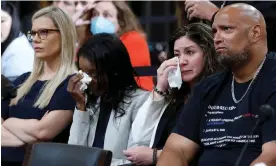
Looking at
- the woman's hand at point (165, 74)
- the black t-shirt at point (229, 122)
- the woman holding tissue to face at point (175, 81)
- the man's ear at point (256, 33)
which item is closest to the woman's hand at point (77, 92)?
the woman holding tissue to face at point (175, 81)

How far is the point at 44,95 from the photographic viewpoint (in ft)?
16.0

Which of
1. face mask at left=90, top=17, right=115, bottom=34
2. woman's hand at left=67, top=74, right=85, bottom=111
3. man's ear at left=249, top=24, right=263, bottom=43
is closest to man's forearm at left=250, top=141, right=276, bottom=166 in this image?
man's ear at left=249, top=24, right=263, bottom=43

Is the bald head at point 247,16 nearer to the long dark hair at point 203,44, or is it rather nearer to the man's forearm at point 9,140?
the long dark hair at point 203,44

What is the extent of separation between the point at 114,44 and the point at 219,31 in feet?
3.62

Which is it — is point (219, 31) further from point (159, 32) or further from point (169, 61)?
point (159, 32)

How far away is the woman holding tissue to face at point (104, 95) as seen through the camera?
4.48 m

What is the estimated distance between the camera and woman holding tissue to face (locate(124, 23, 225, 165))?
420 centimetres

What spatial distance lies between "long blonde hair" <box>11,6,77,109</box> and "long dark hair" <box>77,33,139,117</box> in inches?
12.2

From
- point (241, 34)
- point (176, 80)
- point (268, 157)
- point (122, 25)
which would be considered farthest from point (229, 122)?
point (122, 25)

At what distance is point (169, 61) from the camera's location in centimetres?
425

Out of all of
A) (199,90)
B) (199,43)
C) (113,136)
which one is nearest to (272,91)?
(199,90)

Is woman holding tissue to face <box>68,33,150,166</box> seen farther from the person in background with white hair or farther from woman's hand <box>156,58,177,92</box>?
the person in background with white hair

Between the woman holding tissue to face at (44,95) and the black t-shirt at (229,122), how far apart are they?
1.27 meters

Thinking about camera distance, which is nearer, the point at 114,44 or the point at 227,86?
the point at 227,86
